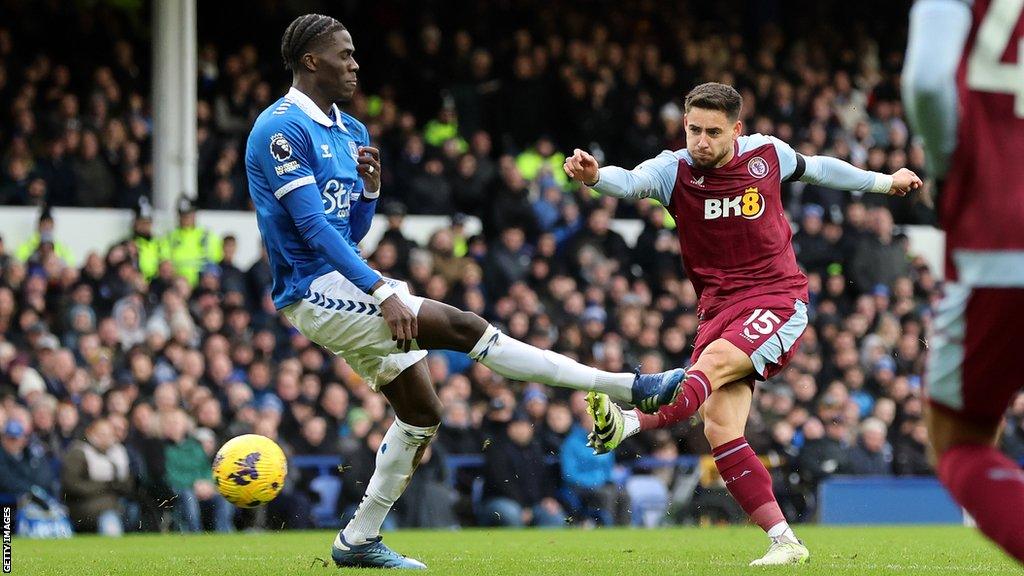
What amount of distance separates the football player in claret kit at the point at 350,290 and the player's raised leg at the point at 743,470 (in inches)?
58.4

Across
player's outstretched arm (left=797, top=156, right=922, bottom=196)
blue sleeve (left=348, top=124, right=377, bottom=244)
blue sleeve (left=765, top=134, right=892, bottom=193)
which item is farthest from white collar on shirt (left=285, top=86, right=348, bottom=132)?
player's outstretched arm (left=797, top=156, right=922, bottom=196)

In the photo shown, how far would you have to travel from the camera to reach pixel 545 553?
9.55 m

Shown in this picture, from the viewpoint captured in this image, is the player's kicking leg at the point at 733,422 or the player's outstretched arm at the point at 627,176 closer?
the player's outstretched arm at the point at 627,176

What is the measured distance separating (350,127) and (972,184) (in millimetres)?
3970

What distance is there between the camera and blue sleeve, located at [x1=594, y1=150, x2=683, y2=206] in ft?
26.2

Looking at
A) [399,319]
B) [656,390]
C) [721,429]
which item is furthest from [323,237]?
[721,429]

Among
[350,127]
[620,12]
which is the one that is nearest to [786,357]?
[350,127]

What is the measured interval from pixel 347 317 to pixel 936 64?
144 inches

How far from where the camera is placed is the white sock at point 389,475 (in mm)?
7797

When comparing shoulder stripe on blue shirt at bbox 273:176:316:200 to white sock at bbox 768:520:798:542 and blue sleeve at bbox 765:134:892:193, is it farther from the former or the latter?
white sock at bbox 768:520:798:542

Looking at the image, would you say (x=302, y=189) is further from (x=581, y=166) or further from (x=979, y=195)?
(x=979, y=195)

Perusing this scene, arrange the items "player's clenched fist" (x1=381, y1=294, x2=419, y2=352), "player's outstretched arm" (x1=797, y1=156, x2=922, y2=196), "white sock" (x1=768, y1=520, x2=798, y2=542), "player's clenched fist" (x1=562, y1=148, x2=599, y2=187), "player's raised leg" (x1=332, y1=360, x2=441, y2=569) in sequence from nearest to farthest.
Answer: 1. "player's clenched fist" (x1=381, y1=294, x2=419, y2=352)
2. "player's clenched fist" (x1=562, y1=148, x2=599, y2=187)
3. "player's raised leg" (x1=332, y1=360, x2=441, y2=569)
4. "white sock" (x1=768, y1=520, x2=798, y2=542)
5. "player's outstretched arm" (x1=797, y1=156, x2=922, y2=196)

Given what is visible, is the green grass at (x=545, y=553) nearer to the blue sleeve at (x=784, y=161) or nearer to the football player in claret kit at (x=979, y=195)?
the blue sleeve at (x=784, y=161)

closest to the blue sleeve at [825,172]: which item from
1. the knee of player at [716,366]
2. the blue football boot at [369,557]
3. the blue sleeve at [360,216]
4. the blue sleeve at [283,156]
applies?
the knee of player at [716,366]
